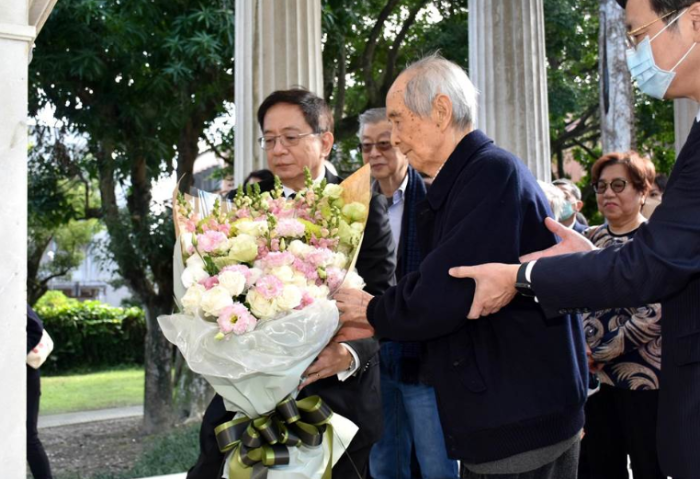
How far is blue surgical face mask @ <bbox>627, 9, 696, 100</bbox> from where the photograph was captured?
2398mm

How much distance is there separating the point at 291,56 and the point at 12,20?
4.70m

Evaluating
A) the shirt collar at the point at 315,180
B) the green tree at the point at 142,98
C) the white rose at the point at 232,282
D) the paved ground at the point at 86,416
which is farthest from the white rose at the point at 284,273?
the paved ground at the point at 86,416

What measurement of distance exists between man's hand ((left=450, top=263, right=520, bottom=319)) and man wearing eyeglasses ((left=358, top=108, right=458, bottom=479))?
4.17ft

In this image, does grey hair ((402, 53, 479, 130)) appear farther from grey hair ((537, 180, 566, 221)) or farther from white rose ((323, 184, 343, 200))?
grey hair ((537, 180, 566, 221))

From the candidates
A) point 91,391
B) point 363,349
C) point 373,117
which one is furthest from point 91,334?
point 363,349

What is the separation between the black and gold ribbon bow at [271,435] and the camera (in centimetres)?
278

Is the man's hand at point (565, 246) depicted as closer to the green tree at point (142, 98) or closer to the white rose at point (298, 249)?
the white rose at point (298, 249)

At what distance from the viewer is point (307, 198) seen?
2.96 m

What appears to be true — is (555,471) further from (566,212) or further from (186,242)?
(566,212)

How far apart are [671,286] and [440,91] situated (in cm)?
100

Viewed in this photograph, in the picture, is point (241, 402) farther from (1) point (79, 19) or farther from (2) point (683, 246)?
(1) point (79, 19)

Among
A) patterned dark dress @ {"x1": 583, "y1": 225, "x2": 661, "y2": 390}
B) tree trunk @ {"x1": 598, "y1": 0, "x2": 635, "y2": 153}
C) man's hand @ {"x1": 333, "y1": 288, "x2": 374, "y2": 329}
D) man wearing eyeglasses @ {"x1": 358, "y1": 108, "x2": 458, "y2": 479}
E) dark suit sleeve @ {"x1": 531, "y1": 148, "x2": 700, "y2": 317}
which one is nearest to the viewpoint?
dark suit sleeve @ {"x1": 531, "y1": 148, "x2": 700, "y2": 317}

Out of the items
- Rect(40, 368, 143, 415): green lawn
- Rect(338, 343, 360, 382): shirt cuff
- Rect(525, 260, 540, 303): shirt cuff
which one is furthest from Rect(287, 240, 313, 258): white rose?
Rect(40, 368, 143, 415): green lawn

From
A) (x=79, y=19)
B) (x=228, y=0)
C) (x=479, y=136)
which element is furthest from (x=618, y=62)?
(x=479, y=136)
